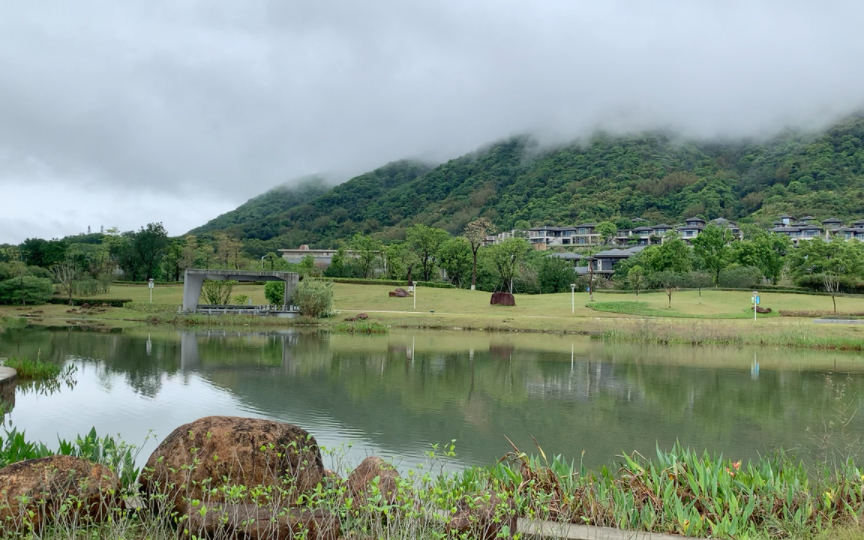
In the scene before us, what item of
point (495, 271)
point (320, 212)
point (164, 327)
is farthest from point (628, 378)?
point (320, 212)

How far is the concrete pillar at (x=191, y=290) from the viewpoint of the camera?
41.5 meters

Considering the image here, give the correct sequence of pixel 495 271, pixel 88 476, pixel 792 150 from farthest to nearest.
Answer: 1. pixel 792 150
2. pixel 495 271
3. pixel 88 476

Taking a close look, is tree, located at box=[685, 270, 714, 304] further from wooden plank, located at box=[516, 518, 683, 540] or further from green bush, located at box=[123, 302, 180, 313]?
wooden plank, located at box=[516, 518, 683, 540]

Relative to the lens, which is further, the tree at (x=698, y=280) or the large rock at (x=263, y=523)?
the tree at (x=698, y=280)

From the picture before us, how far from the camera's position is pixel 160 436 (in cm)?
1071

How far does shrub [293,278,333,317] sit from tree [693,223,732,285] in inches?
1532

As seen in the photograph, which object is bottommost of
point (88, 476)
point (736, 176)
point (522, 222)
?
point (88, 476)

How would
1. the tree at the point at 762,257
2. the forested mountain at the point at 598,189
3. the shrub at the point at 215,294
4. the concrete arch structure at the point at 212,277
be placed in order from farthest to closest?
the forested mountain at the point at 598,189 < the tree at the point at 762,257 < the shrub at the point at 215,294 < the concrete arch structure at the point at 212,277

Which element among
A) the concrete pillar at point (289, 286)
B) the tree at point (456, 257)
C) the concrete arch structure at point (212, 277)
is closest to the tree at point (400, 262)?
the tree at point (456, 257)

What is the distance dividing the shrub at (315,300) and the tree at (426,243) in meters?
27.1

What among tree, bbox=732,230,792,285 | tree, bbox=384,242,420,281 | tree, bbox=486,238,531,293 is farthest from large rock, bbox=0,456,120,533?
tree, bbox=732,230,792,285

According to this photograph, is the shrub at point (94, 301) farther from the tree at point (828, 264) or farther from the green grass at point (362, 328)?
the tree at point (828, 264)

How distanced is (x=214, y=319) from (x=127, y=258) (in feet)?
117

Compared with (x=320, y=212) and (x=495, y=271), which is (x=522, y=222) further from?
(x=495, y=271)
